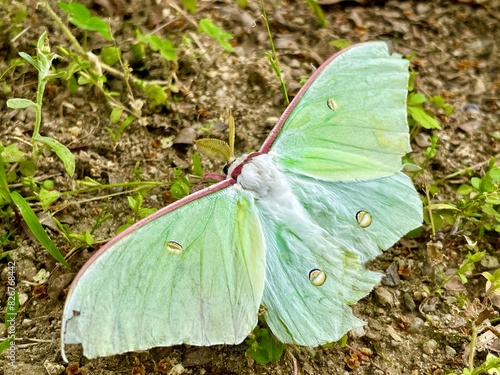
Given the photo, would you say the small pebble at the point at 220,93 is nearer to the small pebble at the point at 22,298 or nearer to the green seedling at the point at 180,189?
the green seedling at the point at 180,189

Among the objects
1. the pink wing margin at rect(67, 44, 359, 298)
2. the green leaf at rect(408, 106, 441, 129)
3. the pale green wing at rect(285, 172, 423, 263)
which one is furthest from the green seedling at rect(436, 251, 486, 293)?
the pink wing margin at rect(67, 44, 359, 298)

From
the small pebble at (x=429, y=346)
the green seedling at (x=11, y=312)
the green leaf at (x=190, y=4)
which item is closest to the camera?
the green seedling at (x=11, y=312)

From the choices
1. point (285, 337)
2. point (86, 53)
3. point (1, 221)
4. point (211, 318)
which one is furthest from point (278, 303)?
point (86, 53)

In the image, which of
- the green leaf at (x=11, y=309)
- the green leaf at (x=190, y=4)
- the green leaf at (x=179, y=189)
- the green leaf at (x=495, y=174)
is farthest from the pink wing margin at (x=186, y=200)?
the green leaf at (x=190, y=4)

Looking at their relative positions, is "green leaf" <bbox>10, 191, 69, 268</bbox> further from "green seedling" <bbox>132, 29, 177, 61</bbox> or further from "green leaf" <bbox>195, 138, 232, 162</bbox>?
"green seedling" <bbox>132, 29, 177, 61</bbox>

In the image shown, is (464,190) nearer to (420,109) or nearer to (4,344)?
(420,109)

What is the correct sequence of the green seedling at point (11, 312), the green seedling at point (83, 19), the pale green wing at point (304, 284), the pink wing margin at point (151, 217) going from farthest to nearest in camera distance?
1. the green seedling at point (83, 19)
2. the green seedling at point (11, 312)
3. the pale green wing at point (304, 284)
4. the pink wing margin at point (151, 217)

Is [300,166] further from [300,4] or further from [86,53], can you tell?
[300,4]
